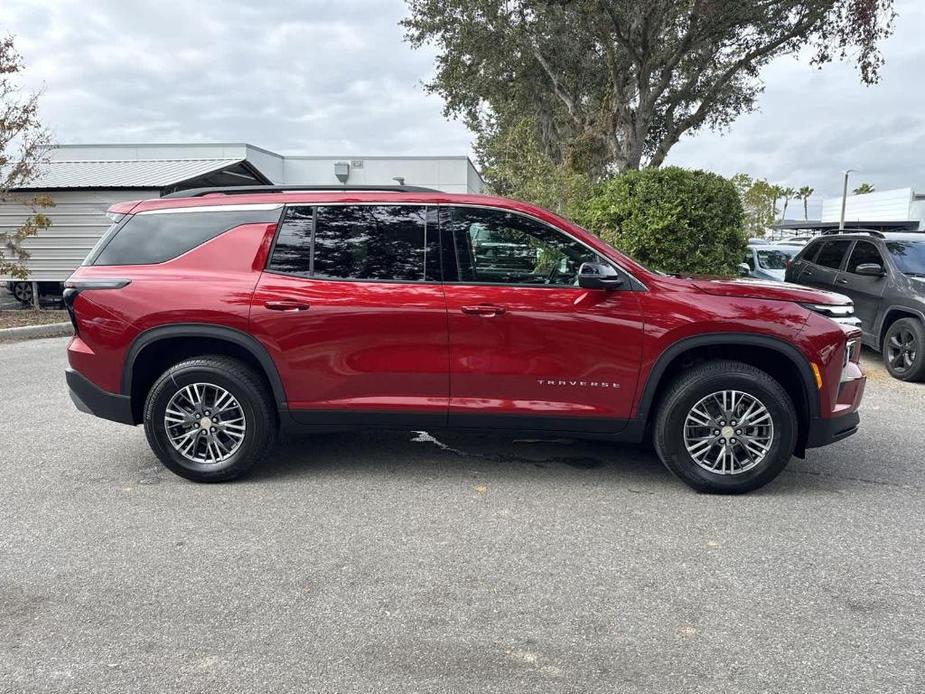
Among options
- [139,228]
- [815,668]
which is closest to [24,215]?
[139,228]

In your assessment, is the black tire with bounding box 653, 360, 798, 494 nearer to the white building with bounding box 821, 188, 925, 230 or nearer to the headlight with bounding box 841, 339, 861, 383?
the headlight with bounding box 841, 339, 861, 383

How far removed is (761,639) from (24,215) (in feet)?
51.2

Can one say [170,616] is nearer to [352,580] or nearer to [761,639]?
[352,580]

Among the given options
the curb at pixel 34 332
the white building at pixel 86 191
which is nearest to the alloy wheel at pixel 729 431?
the white building at pixel 86 191

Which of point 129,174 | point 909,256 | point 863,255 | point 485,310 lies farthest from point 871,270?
point 129,174

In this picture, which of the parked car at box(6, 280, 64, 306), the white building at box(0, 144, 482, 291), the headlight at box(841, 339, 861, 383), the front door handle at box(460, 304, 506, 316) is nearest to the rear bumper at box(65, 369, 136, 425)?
the front door handle at box(460, 304, 506, 316)

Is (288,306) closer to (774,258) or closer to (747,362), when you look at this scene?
(747,362)

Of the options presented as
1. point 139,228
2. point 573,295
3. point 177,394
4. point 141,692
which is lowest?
point 141,692

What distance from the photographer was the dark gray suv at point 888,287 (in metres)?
7.97

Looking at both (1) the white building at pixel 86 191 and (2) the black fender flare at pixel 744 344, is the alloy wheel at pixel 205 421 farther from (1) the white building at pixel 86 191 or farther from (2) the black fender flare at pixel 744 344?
(1) the white building at pixel 86 191

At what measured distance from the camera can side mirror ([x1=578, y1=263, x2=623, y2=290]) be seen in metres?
4.13

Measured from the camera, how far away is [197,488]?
4.47m

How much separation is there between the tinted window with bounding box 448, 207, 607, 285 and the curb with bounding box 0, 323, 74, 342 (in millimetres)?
9549

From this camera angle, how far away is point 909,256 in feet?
27.8
